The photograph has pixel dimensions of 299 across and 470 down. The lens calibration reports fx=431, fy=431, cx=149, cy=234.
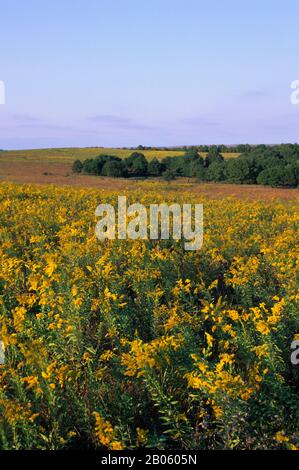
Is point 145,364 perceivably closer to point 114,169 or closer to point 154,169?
point 114,169

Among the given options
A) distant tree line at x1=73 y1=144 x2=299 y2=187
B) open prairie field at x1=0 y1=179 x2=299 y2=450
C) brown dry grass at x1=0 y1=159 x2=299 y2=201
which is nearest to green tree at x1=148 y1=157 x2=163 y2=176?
distant tree line at x1=73 y1=144 x2=299 y2=187

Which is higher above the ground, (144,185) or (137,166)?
(137,166)

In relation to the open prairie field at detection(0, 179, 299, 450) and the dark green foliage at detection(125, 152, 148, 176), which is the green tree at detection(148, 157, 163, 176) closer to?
the dark green foliage at detection(125, 152, 148, 176)

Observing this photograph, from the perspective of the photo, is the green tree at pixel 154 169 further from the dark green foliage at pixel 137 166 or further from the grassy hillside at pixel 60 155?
the grassy hillside at pixel 60 155

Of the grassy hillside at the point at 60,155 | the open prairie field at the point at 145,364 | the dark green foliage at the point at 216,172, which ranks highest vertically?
the grassy hillside at the point at 60,155

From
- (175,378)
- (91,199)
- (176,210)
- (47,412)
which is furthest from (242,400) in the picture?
(91,199)

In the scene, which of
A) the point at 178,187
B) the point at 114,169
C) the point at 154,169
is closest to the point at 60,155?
the point at 154,169

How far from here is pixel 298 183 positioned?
156 ft

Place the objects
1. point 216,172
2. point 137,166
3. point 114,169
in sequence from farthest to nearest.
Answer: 1. point 137,166
2. point 114,169
3. point 216,172

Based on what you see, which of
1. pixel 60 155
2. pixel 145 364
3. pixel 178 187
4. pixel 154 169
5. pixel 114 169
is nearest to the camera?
pixel 145 364

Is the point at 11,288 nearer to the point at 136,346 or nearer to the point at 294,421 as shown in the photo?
the point at 136,346

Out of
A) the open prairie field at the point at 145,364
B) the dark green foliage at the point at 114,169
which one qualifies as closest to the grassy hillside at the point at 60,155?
the dark green foliage at the point at 114,169

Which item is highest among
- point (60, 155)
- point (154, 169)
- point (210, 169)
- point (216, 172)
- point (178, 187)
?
point (60, 155)
